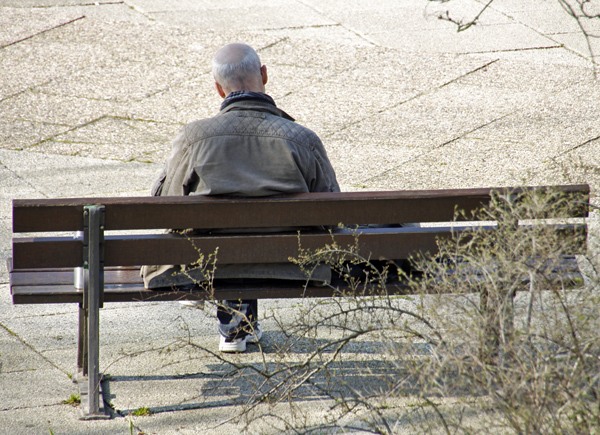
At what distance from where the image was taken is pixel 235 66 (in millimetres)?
3625

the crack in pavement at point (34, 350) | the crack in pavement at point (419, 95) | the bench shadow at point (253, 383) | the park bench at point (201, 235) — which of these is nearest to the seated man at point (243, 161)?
the park bench at point (201, 235)

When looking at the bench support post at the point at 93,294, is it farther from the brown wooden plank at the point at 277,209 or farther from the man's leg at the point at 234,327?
the man's leg at the point at 234,327

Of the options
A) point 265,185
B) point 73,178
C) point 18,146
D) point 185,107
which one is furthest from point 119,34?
point 265,185

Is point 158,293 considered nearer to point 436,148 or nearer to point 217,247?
point 217,247

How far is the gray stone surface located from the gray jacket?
0.43 meters

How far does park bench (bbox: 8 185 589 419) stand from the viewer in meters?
2.96

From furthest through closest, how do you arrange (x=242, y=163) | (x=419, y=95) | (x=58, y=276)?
(x=419, y=95) → (x=58, y=276) → (x=242, y=163)

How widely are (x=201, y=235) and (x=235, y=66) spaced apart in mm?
939

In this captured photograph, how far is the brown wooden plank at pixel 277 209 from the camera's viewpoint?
2.97 meters

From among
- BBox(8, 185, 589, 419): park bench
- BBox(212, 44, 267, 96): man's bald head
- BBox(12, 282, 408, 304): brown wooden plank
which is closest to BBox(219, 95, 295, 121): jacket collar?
BBox(212, 44, 267, 96): man's bald head

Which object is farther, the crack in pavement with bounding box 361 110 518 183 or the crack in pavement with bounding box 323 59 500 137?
the crack in pavement with bounding box 323 59 500 137

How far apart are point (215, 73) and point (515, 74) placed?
19.3 feet

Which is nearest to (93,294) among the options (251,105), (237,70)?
(251,105)

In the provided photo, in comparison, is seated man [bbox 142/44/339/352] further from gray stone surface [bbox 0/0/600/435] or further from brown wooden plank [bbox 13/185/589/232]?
gray stone surface [bbox 0/0/600/435]
